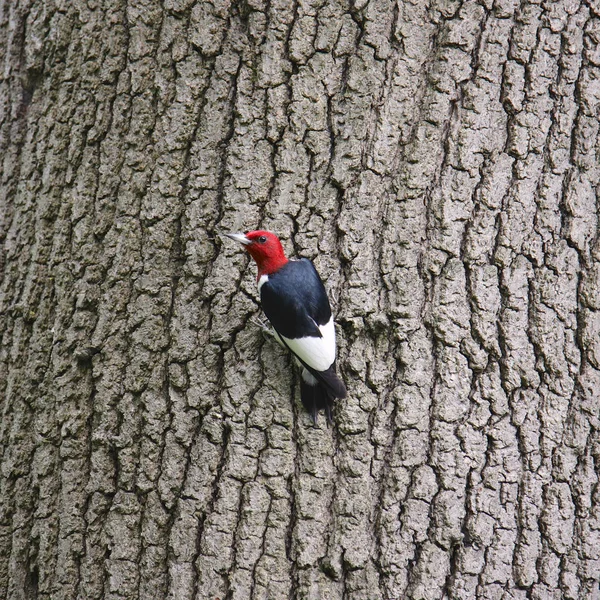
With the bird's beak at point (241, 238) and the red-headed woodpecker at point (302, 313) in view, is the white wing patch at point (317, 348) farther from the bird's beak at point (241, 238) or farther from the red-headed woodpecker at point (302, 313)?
the bird's beak at point (241, 238)

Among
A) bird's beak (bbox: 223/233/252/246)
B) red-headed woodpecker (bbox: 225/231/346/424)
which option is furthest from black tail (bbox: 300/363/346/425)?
bird's beak (bbox: 223/233/252/246)

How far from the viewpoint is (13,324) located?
7.74ft

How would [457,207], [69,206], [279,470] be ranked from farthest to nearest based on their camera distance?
1. [69,206]
2. [457,207]
3. [279,470]

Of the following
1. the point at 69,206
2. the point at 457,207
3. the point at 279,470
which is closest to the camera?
the point at 279,470

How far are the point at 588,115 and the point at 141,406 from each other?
1.70 metres

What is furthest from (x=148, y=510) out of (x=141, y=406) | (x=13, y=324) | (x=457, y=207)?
(x=457, y=207)

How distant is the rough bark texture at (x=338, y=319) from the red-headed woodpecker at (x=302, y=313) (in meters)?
0.05

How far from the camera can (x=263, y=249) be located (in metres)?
2.10

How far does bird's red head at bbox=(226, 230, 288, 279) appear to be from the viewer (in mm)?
2066

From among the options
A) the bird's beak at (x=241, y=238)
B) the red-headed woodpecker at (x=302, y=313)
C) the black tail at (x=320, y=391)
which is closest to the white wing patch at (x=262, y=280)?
the red-headed woodpecker at (x=302, y=313)

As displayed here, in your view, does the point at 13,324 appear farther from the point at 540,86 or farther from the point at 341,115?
the point at 540,86

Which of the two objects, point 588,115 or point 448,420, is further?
point 588,115

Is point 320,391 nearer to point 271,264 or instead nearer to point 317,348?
point 317,348

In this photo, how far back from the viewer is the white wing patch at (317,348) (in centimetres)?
202
